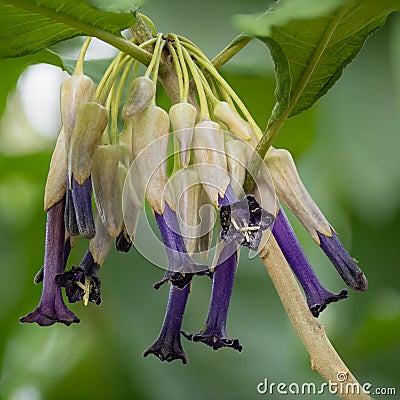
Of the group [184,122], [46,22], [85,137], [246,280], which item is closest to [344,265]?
[184,122]

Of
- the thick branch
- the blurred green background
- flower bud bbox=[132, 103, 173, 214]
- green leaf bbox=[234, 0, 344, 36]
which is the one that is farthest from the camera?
the blurred green background

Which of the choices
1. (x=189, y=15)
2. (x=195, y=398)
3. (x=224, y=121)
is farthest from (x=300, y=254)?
(x=189, y=15)

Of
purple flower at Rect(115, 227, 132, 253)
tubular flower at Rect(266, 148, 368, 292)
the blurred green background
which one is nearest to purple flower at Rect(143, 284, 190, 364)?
purple flower at Rect(115, 227, 132, 253)

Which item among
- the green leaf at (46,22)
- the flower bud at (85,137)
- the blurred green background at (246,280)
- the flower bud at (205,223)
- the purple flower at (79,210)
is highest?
the green leaf at (46,22)

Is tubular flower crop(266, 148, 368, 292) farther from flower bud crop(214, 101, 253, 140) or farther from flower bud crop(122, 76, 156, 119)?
flower bud crop(122, 76, 156, 119)

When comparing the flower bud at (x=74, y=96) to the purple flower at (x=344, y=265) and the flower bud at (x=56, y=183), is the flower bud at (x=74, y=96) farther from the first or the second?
A: the purple flower at (x=344, y=265)

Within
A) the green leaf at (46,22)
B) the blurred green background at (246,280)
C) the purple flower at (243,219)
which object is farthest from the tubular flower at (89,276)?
the blurred green background at (246,280)

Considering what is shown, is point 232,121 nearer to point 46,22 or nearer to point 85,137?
point 85,137
